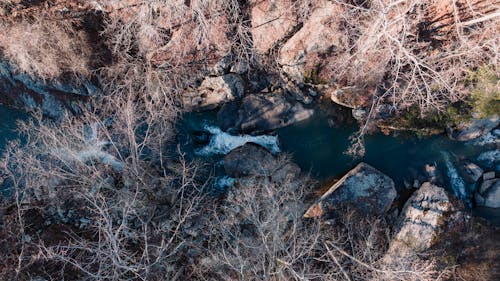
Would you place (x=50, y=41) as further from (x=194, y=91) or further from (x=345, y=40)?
(x=345, y=40)

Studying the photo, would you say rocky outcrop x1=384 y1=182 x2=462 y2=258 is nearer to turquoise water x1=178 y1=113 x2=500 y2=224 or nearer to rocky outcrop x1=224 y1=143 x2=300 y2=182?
turquoise water x1=178 y1=113 x2=500 y2=224

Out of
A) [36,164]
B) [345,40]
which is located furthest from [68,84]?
[345,40]

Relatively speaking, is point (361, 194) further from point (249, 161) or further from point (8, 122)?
point (8, 122)

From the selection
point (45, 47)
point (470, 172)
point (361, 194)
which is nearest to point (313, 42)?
point (361, 194)

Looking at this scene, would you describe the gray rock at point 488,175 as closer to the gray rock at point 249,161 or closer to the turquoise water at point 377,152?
the turquoise water at point 377,152

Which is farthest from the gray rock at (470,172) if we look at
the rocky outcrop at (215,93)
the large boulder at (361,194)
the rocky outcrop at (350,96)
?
the rocky outcrop at (215,93)

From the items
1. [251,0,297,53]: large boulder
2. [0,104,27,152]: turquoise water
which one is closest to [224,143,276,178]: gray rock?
[251,0,297,53]: large boulder
